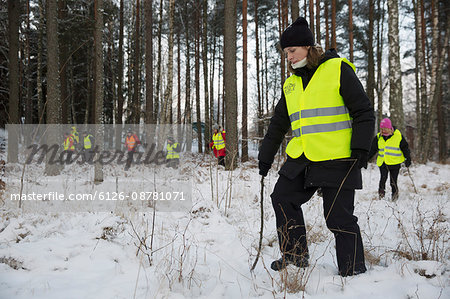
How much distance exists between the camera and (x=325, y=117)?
207 centimetres

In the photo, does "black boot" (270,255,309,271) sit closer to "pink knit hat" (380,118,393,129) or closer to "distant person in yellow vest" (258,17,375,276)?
"distant person in yellow vest" (258,17,375,276)

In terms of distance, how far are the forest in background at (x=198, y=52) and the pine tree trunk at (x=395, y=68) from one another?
0.03 meters

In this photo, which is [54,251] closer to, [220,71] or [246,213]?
[246,213]

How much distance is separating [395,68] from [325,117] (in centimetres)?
830

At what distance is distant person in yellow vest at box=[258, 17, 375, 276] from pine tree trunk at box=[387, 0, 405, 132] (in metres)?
7.86

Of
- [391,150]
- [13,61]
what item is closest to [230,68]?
[391,150]

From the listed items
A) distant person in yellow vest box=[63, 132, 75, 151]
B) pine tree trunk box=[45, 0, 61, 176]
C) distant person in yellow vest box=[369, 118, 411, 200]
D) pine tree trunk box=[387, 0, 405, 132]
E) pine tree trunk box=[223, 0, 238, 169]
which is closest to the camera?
distant person in yellow vest box=[369, 118, 411, 200]

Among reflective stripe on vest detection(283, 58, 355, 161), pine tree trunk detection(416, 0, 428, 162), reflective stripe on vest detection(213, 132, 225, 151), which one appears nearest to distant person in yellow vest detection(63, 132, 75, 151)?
reflective stripe on vest detection(213, 132, 225, 151)

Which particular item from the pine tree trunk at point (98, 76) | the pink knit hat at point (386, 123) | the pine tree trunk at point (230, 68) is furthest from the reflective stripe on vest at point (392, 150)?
the pine tree trunk at point (98, 76)

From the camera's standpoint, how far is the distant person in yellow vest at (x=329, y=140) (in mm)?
2004

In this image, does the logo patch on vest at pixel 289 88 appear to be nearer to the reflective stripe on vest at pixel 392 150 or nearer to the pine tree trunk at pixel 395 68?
the reflective stripe on vest at pixel 392 150

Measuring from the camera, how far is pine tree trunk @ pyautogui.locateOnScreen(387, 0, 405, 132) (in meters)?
8.45

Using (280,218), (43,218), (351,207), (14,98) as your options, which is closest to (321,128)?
(351,207)

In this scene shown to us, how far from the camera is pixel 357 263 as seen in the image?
206 centimetres
